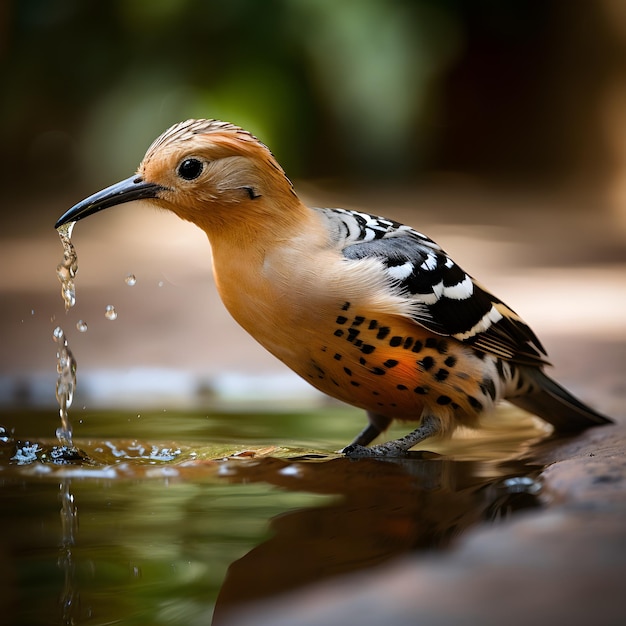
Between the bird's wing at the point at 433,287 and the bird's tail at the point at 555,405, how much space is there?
15 centimetres

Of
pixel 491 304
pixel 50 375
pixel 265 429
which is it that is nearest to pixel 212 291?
pixel 50 375

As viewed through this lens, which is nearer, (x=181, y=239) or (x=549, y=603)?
(x=549, y=603)

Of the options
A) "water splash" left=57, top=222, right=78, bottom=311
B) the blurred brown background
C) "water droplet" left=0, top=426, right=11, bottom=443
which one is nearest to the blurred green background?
the blurred brown background

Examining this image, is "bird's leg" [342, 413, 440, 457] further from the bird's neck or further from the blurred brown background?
the blurred brown background

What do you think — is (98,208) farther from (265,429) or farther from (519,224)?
(519,224)

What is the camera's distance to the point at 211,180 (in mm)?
3389

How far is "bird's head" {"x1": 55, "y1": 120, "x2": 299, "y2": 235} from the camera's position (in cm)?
338

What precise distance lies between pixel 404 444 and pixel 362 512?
838mm

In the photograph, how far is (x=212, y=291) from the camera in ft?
21.6

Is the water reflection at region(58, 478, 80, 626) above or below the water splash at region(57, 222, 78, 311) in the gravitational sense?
below

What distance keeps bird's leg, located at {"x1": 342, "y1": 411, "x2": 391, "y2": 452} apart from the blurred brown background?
4688 mm

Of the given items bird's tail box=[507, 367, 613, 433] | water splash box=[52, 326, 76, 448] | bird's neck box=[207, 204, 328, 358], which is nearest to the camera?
bird's neck box=[207, 204, 328, 358]

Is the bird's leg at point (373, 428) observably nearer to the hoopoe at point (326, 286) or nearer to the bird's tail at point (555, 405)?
the hoopoe at point (326, 286)

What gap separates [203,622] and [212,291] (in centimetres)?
456
